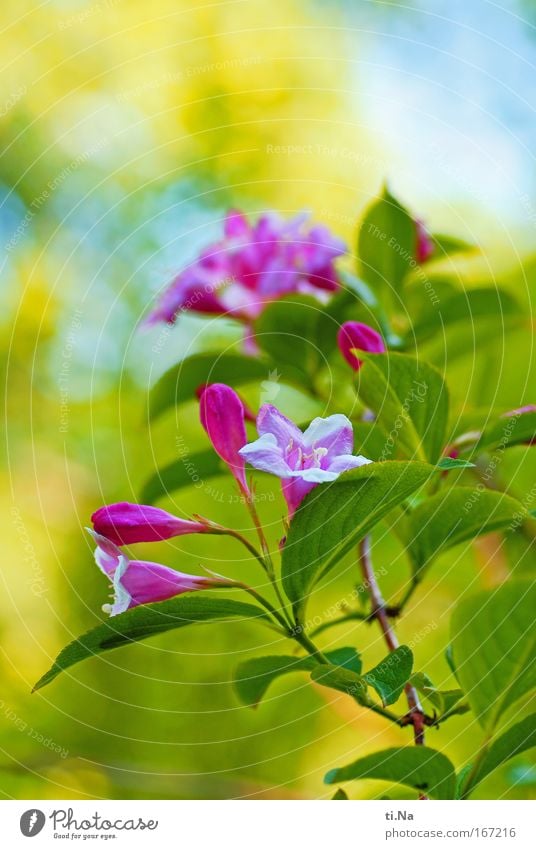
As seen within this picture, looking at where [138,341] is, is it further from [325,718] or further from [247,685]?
[247,685]

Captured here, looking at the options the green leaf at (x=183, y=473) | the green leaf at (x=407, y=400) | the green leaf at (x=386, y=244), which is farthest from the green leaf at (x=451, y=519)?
the green leaf at (x=386, y=244)

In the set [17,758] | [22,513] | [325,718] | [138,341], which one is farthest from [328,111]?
[17,758]

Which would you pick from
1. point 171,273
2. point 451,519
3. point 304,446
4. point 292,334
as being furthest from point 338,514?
point 171,273

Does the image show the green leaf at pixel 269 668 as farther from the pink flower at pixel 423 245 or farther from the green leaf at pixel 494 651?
the pink flower at pixel 423 245

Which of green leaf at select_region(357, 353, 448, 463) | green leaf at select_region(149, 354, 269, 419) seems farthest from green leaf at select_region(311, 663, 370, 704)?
green leaf at select_region(149, 354, 269, 419)

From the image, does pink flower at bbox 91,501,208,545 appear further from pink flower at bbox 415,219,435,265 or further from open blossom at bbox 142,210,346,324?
pink flower at bbox 415,219,435,265
